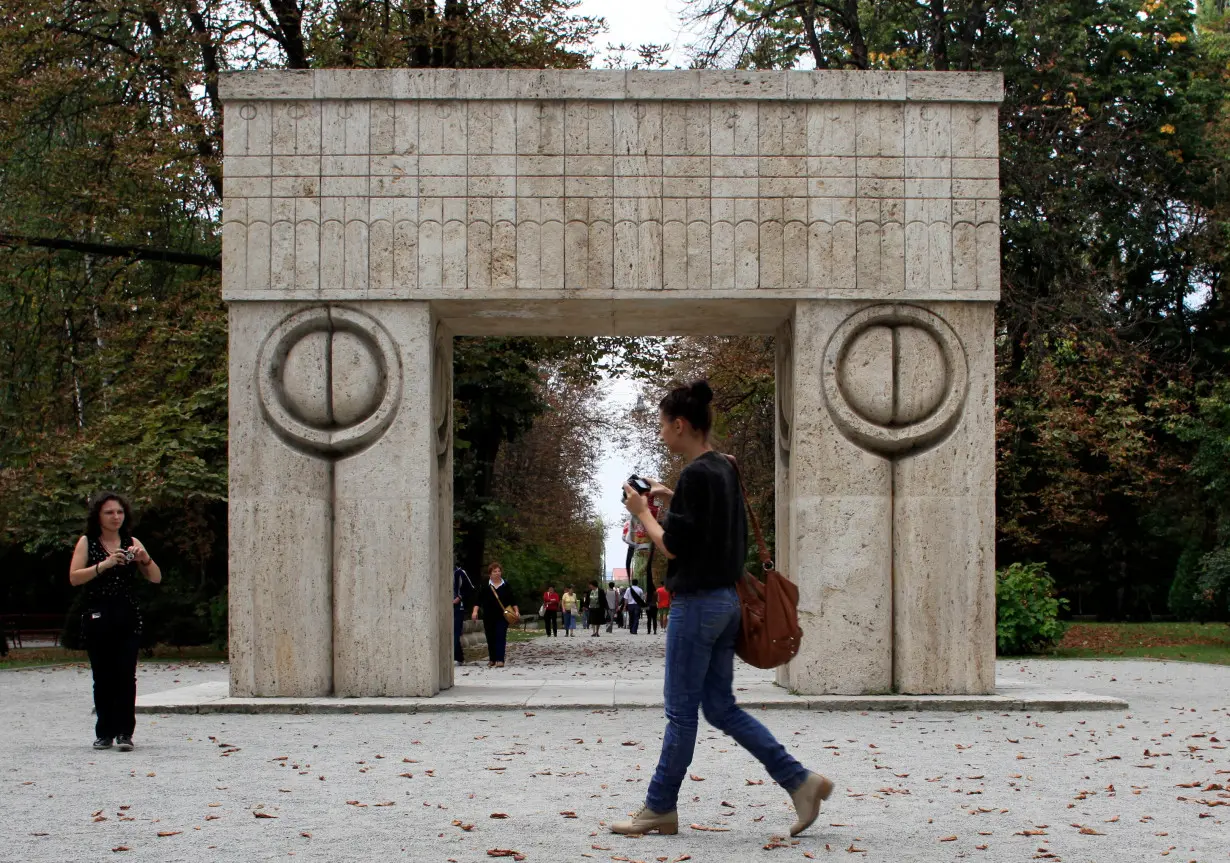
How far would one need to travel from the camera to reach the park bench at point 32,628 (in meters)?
31.3

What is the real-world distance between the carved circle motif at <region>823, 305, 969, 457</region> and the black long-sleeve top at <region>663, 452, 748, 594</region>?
6.34 metres

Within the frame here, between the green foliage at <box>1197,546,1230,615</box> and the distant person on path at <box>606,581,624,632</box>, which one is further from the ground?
the green foliage at <box>1197,546,1230,615</box>

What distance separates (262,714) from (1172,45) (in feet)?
89.1

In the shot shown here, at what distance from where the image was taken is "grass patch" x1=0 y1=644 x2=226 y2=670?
76.2 feet

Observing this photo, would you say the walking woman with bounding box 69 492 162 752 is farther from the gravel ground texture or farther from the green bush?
the green bush

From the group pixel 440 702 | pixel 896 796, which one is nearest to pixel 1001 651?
pixel 440 702

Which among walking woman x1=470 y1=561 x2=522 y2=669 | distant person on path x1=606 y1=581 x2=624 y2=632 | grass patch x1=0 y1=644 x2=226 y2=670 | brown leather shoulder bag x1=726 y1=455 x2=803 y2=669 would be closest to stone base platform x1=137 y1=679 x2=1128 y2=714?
brown leather shoulder bag x1=726 y1=455 x2=803 y2=669

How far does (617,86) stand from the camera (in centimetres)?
1307

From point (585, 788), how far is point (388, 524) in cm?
523

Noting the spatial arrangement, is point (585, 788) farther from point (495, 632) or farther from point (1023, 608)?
point (1023, 608)

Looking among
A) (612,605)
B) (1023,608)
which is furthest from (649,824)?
(612,605)

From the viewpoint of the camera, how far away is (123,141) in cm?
2103

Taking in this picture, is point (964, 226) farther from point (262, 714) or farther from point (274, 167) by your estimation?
point (262, 714)

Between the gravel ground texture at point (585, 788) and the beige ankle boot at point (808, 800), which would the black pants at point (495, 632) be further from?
the beige ankle boot at point (808, 800)
